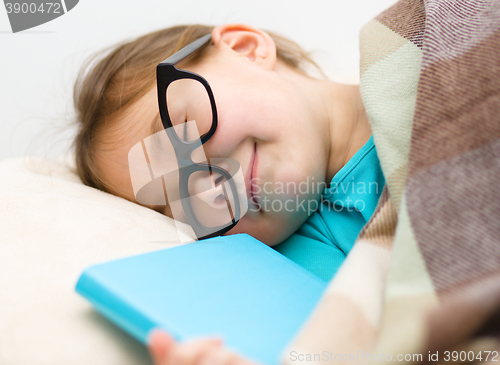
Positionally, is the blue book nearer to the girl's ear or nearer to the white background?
the girl's ear

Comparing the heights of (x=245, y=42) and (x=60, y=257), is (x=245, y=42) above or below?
above

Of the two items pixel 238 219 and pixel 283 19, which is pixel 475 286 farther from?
pixel 283 19

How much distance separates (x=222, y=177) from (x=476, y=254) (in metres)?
0.41

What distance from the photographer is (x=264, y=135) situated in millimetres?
633

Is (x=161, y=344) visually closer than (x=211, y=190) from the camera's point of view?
Yes

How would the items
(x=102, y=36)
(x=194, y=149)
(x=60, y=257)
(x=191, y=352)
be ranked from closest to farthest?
(x=191, y=352) → (x=60, y=257) → (x=194, y=149) → (x=102, y=36)

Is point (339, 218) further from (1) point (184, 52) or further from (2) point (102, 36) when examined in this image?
(2) point (102, 36)

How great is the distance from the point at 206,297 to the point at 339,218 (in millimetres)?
421

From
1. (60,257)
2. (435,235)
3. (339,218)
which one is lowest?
(339,218)

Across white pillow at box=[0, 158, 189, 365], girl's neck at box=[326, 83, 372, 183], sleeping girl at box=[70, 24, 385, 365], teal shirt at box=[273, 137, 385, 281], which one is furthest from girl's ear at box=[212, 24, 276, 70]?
white pillow at box=[0, 158, 189, 365]

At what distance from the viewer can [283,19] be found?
133cm

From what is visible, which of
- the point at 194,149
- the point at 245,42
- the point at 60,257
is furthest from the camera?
the point at 245,42

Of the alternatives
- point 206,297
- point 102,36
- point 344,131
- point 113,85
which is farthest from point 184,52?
point 102,36

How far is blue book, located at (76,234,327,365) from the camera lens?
0.33 m
